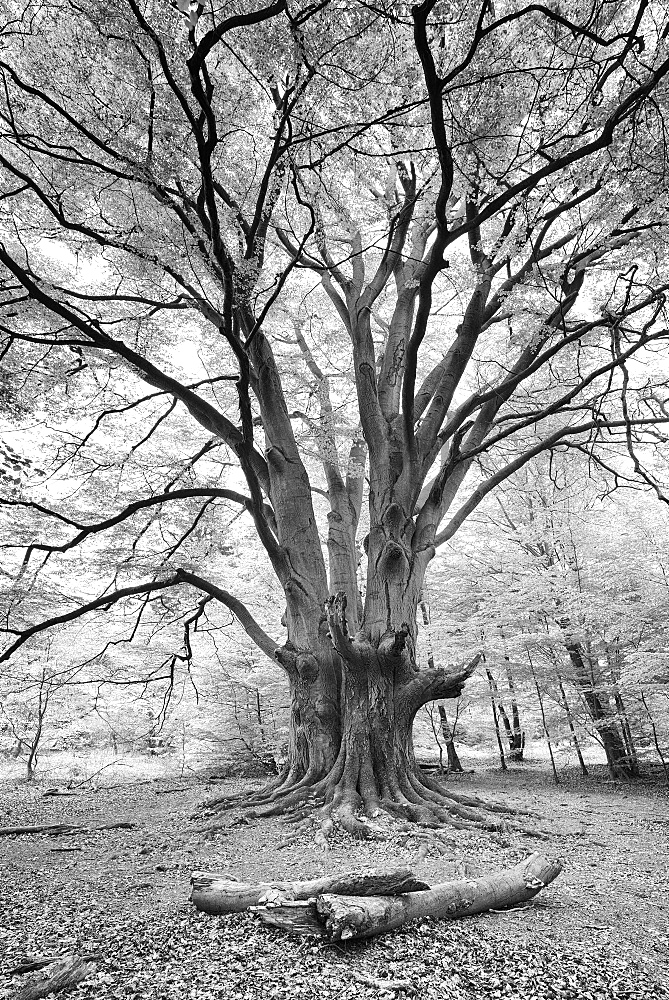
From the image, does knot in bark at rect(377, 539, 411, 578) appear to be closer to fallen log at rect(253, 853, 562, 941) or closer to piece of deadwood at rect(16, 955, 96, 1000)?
fallen log at rect(253, 853, 562, 941)

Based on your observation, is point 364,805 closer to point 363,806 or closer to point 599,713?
point 363,806

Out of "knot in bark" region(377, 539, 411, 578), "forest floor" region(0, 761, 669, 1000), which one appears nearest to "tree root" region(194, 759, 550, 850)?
"forest floor" region(0, 761, 669, 1000)

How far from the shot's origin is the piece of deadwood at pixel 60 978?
6.28 feet

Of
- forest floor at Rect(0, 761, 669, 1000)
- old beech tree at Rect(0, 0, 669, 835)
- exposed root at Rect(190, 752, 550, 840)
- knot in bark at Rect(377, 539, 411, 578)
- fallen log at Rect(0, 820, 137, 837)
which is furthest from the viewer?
knot in bark at Rect(377, 539, 411, 578)

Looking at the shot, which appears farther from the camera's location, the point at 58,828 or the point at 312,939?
the point at 58,828

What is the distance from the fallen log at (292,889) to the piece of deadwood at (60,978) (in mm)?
668

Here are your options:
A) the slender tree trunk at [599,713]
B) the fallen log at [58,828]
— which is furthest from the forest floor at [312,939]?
the slender tree trunk at [599,713]

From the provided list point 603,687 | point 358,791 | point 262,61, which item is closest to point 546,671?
point 603,687

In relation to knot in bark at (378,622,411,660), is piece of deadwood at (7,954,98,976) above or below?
below

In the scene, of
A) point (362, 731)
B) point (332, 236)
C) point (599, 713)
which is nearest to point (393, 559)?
point (362, 731)

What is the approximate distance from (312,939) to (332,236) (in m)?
6.99

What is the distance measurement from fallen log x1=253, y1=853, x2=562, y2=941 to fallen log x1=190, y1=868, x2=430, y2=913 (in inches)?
1.1

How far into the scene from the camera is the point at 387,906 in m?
2.40

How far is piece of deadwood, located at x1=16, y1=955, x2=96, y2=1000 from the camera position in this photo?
192 centimetres
